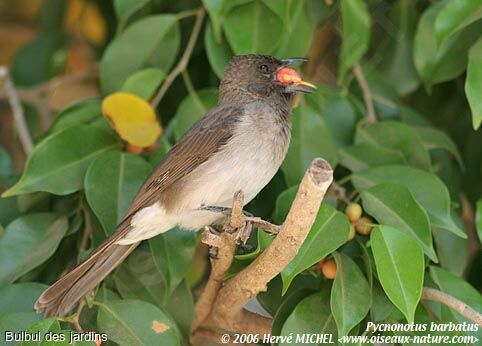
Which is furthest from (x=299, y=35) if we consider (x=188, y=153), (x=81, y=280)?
(x=81, y=280)

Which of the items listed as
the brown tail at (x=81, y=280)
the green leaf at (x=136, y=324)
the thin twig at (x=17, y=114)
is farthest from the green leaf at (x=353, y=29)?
the thin twig at (x=17, y=114)

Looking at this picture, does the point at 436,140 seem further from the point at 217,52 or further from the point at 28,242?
the point at 28,242

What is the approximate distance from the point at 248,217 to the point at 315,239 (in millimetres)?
207

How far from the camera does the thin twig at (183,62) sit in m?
3.41

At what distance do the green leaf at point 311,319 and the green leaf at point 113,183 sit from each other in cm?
66

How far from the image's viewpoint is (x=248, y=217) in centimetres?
267

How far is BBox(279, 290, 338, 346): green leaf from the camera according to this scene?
2752mm

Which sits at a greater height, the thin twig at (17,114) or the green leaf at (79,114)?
the green leaf at (79,114)

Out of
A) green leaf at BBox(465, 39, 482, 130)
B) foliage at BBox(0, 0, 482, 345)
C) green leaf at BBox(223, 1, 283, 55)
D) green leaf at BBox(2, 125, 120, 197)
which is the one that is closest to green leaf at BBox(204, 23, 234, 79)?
foliage at BBox(0, 0, 482, 345)

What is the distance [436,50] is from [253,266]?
44.8 inches

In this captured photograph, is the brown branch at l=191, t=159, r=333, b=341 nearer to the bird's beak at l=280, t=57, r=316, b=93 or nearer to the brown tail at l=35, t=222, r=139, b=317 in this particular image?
the brown tail at l=35, t=222, r=139, b=317

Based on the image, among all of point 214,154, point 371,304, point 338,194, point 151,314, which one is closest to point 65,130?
point 214,154

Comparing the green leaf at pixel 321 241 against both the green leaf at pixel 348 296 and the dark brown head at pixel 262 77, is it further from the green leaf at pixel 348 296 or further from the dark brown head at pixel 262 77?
the dark brown head at pixel 262 77

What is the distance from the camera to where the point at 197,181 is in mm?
2990
